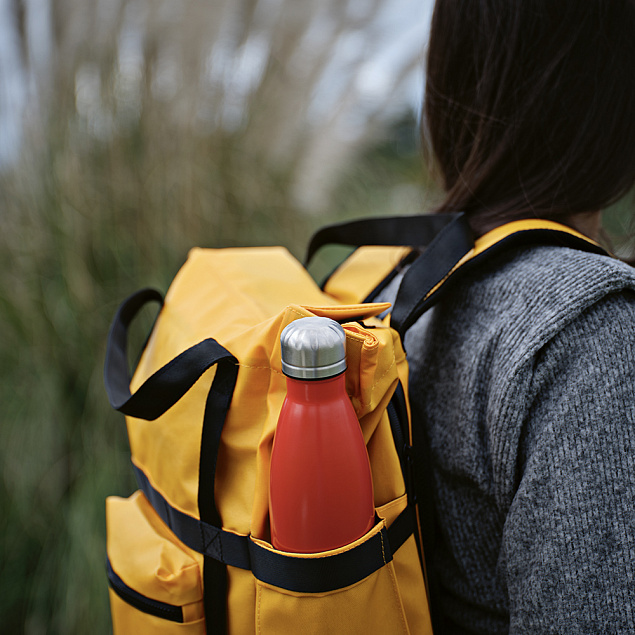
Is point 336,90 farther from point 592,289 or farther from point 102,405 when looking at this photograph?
point 592,289

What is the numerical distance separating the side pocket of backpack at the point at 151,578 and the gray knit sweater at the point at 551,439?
306 millimetres

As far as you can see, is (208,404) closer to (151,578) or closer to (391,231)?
(151,578)

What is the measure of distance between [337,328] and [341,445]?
9 centimetres

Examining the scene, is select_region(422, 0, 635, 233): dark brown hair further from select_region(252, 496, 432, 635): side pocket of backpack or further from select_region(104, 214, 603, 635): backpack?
select_region(252, 496, 432, 635): side pocket of backpack

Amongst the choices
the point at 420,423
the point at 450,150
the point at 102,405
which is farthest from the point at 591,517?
the point at 102,405

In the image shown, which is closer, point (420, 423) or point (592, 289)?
point (592, 289)

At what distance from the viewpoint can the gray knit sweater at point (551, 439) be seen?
1.42 ft

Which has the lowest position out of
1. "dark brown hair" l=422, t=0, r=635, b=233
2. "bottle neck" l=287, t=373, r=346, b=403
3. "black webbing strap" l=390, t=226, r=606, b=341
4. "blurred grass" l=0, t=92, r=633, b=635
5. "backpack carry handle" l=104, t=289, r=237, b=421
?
"blurred grass" l=0, t=92, r=633, b=635

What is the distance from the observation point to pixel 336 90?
7.31 feet

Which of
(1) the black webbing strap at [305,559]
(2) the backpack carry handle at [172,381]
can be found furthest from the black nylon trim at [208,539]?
(2) the backpack carry handle at [172,381]

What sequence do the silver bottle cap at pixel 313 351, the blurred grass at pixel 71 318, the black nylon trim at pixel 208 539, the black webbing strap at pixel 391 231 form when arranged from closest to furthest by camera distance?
the silver bottle cap at pixel 313 351, the black nylon trim at pixel 208 539, the black webbing strap at pixel 391 231, the blurred grass at pixel 71 318

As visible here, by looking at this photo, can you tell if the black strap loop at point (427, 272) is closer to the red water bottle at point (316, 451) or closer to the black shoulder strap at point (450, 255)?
the black shoulder strap at point (450, 255)

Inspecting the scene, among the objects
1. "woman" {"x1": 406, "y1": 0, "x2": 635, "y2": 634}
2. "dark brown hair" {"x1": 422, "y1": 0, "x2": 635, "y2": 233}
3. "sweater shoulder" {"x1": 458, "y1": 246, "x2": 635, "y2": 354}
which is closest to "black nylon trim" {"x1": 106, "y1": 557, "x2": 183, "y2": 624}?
"woman" {"x1": 406, "y1": 0, "x2": 635, "y2": 634}

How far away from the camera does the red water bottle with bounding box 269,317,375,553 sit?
1.26 ft
